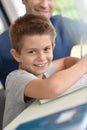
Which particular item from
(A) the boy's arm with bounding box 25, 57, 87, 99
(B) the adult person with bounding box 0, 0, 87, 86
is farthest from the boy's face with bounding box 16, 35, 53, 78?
(B) the adult person with bounding box 0, 0, 87, 86

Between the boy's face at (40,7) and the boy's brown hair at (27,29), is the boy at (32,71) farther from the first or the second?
the boy's face at (40,7)

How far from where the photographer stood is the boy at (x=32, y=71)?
790mm

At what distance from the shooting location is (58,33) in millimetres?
1491

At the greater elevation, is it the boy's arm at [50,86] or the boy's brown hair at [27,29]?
the boy's brown hair at [27,29]

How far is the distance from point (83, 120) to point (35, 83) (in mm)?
228

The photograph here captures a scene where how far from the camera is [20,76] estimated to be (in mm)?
868

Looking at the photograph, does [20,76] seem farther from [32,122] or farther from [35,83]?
[32,122]

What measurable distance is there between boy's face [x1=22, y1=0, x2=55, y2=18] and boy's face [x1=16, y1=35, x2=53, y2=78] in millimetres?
514

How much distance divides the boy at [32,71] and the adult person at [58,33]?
39 centimetres

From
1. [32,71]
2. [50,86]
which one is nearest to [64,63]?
[32,71]

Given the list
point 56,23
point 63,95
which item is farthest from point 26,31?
point 56,23

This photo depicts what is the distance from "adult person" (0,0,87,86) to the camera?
4.55 ft

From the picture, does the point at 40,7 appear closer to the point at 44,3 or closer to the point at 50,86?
the point at 44,3

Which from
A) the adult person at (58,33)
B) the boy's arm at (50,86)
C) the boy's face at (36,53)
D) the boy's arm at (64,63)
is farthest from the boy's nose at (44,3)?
the boy's arm at (50,86)
